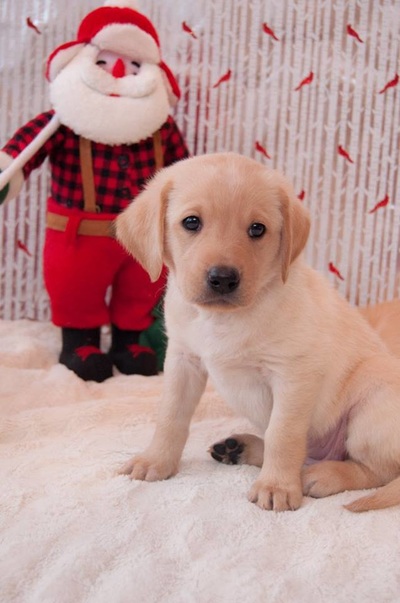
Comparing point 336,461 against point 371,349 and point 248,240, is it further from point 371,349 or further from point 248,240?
point 248,240

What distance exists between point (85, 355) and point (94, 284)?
11.3 inches

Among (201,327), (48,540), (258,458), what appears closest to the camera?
(48,540)

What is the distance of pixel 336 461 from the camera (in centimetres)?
188

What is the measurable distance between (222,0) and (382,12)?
70 cm

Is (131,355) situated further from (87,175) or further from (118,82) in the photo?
(118,82)

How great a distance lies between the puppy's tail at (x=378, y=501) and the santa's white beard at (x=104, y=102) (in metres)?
1.66

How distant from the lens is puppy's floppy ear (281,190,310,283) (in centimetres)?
173

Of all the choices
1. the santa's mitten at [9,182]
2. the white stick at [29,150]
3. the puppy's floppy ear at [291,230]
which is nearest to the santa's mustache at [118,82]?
the white stick at [29,150]

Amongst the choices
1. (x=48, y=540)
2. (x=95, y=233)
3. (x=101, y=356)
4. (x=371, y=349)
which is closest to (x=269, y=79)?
(x=95, y=233)

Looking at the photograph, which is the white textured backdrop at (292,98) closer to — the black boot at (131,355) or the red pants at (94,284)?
the red pants at (94,284)

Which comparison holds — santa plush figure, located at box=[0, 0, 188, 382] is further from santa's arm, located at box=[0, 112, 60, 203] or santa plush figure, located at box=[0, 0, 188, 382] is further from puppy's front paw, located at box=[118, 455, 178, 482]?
puppy's front paw, located at box=[118, 455, 178, 482]

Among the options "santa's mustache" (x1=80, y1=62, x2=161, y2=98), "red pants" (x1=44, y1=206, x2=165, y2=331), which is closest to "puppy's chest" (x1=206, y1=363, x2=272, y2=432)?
"red pants" (x1=44, y1=206, x2=165, y2=331)

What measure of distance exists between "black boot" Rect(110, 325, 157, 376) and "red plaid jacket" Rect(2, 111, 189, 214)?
541 mm

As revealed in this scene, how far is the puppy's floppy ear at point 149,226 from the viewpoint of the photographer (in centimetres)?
177
